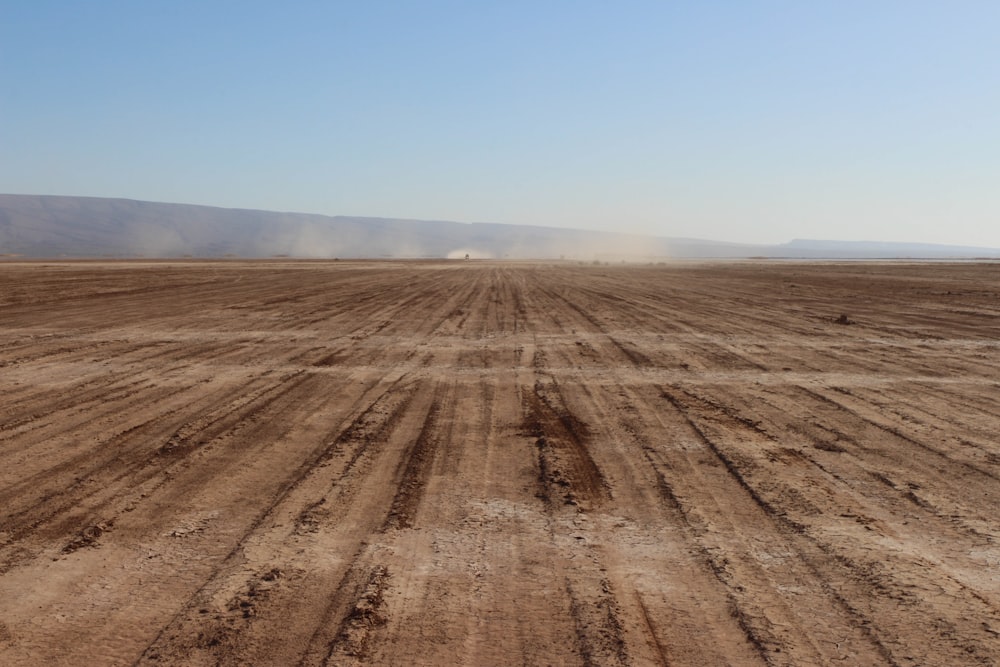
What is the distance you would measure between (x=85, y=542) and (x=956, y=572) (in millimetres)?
4608

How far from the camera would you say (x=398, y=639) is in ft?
9.52

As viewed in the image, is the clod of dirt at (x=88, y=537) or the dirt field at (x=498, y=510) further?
the clod of dirt at (x=88, y=537)

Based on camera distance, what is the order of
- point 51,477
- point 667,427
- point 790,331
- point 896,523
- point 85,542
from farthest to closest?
point 790,331
point 667,427
point 51,477
point 896,523
point 85,542

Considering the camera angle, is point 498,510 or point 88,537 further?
point 498,510

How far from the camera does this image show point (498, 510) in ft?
14.3

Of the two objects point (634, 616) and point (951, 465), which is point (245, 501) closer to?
point (634, 616)

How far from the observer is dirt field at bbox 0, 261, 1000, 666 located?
2.96 meters

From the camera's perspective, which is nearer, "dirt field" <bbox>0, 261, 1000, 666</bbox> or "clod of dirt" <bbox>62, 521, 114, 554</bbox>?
"dirt field" <bbox>0, 261, 1000, 666</bbox>

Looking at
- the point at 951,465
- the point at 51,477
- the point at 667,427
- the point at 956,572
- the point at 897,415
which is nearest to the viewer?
the point at 956,572

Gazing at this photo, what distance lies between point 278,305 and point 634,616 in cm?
1742

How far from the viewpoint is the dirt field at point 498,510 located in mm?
2955

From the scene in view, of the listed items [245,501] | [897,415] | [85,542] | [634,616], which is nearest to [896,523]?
[634,616]

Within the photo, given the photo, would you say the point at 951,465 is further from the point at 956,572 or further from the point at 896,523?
the point at 956,572

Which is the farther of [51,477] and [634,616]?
[51,477]
